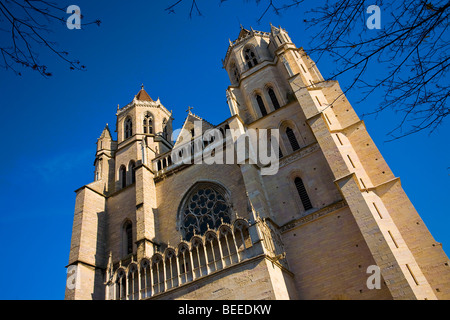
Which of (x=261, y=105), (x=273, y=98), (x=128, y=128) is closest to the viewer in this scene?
(x=273, y=98)

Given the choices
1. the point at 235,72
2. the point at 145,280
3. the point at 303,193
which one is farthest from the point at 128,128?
the point at 303,193

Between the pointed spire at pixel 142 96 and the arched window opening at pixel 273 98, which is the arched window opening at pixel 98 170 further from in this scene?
the arched window opening at pixel 273 98

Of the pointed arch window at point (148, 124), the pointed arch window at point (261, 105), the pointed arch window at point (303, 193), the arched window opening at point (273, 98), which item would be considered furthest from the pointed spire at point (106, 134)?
the pointed arch window at point (303, 193)

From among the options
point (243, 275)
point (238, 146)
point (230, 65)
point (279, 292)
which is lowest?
point (279, 292)

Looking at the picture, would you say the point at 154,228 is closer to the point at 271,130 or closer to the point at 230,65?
the point at 271,130

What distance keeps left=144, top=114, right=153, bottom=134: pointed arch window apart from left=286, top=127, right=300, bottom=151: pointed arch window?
12.1 metres

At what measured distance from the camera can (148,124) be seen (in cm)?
2478

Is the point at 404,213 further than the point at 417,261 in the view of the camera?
Yes

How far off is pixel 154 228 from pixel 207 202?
125 inches

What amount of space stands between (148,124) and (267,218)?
15.4 m

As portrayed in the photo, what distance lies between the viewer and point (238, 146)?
1550 cm

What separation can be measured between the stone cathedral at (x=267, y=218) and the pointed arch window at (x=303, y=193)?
0.05m

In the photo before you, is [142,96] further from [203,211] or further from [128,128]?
[203,211]
